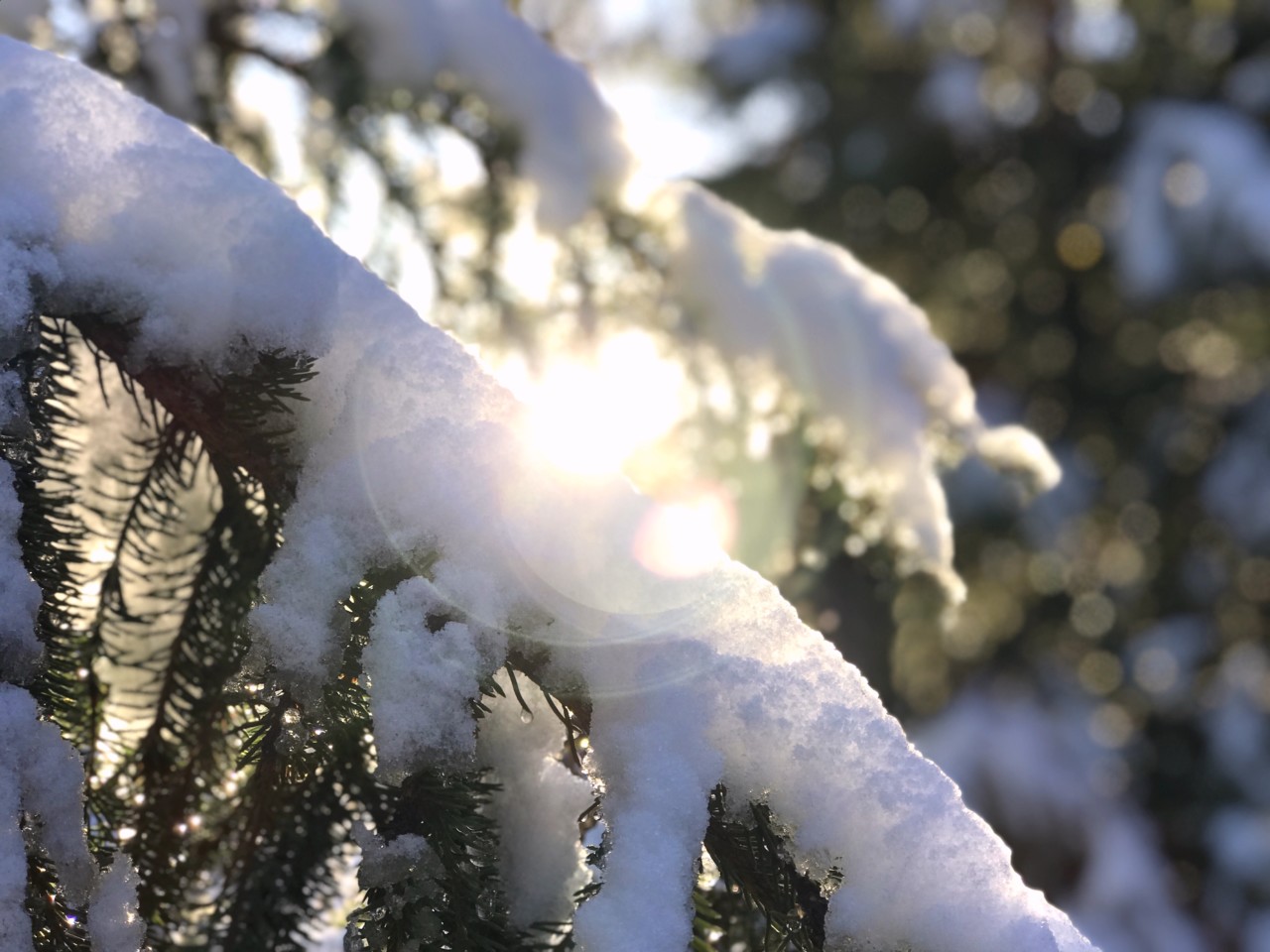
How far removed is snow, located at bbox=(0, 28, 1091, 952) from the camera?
0.58 meters

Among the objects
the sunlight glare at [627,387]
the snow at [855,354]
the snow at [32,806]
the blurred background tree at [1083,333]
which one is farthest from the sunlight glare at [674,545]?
the blurred background tree at [1083,333]

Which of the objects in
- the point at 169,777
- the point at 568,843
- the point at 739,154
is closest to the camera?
the point at 568,843

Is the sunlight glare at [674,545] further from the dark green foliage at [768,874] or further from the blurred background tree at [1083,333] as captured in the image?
the blurred background tree at [1083,333]

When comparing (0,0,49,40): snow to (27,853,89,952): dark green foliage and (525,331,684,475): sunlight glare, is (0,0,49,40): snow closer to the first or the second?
(525,331,684,475): sunlight glare

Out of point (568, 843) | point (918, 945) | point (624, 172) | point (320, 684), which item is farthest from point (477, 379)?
point (624, 172)

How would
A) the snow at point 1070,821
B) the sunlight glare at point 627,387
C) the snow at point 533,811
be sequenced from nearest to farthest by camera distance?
the snow at point 533,811, the sunlight glare at point 627,387, the snow at point 1070,821

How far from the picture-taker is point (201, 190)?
708mm

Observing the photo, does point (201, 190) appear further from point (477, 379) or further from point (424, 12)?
point (424, 12)

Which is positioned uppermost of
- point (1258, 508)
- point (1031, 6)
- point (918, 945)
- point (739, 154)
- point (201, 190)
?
point (1031, 6)

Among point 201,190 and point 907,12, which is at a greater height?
point 907,12

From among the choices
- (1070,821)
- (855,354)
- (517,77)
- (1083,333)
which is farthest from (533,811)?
(1083,333)

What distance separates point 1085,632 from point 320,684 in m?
6.25

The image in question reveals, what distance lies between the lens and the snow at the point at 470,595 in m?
0.58

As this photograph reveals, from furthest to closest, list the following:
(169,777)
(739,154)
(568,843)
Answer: (739,154)
(169,777)
(568,843)
